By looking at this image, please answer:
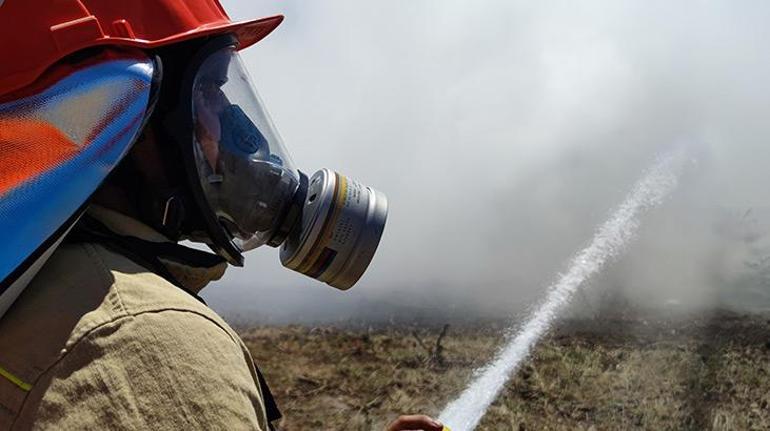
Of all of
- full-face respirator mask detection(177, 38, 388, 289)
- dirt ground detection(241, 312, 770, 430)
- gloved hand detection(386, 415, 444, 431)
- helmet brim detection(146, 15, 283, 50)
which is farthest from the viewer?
dirt ground detection(241, 312, 770, 430)

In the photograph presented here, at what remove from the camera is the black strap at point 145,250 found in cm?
144

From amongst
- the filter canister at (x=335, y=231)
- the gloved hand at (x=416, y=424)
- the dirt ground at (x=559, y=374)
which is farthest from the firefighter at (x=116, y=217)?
the dirt ground at (x=559, y=374)

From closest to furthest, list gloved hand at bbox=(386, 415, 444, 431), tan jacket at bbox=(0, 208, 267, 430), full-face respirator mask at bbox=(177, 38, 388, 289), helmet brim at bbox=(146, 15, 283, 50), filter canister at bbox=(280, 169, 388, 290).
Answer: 1. tan jacket at bbox=(0, 208, 267, 430)
2. helmet brim at bbox=(146, 15, 283, 50)
3. full-face respirator mask at bbox=(177, 38, 388, 289)
4. gloved hand at bbox=(386, 415, 444, 431)
5. filter canister at bbox=(280, 169, 388, 290)

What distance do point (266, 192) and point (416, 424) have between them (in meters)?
0.70

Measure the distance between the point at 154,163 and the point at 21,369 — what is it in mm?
599

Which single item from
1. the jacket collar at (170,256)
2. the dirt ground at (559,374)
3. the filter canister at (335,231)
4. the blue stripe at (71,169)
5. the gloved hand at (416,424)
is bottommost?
the dirt ground at (559,374)

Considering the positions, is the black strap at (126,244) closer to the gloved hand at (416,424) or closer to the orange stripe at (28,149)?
the orange stripe at (28,149)

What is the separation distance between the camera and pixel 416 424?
2.01 metres

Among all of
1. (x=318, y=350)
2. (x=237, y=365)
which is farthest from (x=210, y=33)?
(x=318, y=350)

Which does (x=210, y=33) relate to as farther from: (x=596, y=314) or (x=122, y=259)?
(x=596, y=314)

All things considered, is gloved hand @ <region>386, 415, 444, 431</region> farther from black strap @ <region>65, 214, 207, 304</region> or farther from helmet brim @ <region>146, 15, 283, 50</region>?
helmet brim @ <region>146, 15, 283, 50</region>

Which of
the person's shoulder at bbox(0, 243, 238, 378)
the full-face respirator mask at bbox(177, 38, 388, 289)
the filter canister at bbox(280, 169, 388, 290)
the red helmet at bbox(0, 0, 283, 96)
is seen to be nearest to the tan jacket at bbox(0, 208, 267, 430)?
the person's shoulder at bbox(0, 243, 238, 378)

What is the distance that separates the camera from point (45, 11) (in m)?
1.45

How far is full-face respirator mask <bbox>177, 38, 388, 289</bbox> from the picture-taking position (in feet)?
6.02
